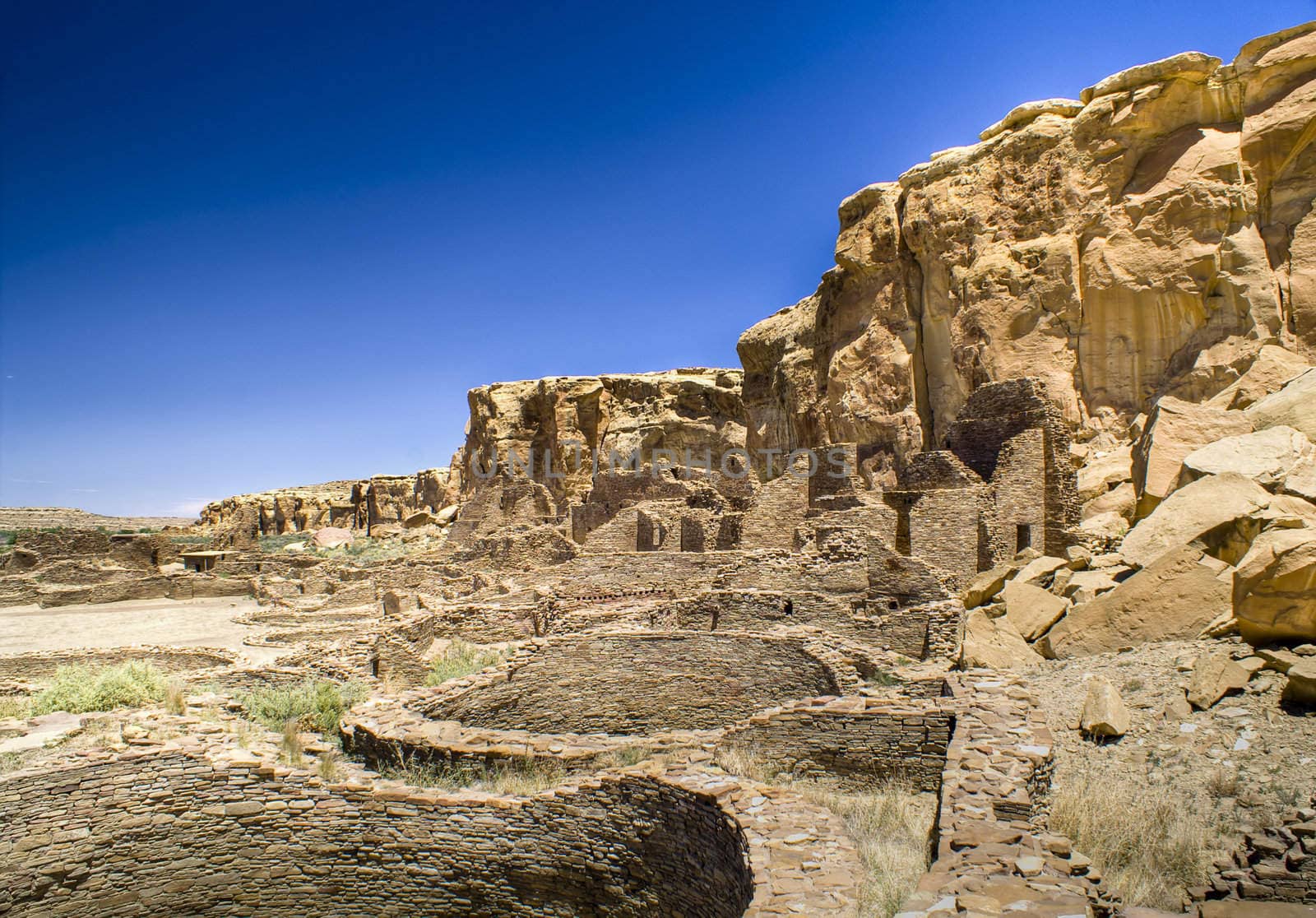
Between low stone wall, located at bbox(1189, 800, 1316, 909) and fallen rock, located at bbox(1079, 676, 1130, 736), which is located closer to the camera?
low stone wall, located at bbox(1189, 800, 1316, 909)

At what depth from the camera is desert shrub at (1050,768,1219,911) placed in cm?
457

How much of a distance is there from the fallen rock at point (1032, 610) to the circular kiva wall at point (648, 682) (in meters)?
3.37

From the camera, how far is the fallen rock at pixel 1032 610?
1069 centimetres

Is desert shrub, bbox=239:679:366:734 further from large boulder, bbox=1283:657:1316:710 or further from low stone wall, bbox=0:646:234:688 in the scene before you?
large boulder, bbox=1283:657:1316:710

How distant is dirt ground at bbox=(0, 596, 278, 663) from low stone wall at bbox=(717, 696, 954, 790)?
9432 mm

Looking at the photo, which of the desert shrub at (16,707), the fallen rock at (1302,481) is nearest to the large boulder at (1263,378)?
the fallen rock at (1302,481)

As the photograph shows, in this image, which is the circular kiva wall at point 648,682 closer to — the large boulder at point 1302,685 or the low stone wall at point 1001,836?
the low stone wall at point 1001,836

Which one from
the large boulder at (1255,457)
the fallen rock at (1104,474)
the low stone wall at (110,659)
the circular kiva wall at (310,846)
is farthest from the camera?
the fallen rock at (1104,474)

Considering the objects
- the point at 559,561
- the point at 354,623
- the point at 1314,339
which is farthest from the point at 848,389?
the point at 354,623

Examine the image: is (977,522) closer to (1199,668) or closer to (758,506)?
(758,506)

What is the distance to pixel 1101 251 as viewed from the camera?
76.5 ft

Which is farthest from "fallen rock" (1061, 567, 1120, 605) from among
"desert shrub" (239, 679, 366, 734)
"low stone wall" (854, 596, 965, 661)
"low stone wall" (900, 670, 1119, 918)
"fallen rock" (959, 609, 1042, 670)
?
"desert shrub" (239, 679, 366, 734)

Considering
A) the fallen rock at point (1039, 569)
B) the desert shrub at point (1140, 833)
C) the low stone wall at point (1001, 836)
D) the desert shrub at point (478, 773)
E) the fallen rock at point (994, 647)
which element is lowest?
the desert shrub at point (478, 773)

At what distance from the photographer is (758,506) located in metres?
16.7
